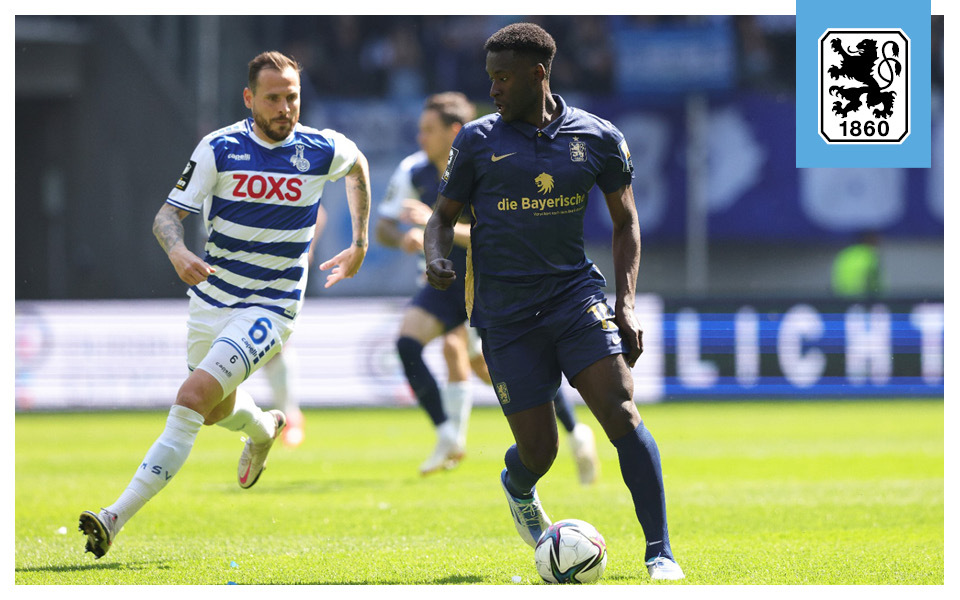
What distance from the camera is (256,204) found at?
5980mm

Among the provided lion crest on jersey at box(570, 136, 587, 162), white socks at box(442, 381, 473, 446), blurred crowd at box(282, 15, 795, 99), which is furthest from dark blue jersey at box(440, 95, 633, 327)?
blurred crowd at box(282, 15, 795, 99)

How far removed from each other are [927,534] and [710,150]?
1365 centimetres

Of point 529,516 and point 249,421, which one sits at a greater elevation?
point 249,421

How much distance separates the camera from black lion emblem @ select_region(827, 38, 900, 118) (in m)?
6.43

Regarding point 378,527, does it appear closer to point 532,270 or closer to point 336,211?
point 532,270

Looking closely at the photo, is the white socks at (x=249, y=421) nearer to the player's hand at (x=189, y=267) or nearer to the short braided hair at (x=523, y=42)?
the player's hand at (x=189, y=267)

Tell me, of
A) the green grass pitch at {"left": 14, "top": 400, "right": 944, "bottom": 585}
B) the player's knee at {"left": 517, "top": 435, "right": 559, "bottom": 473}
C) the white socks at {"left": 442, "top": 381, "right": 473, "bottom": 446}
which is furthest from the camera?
the white socks at {"left": 442, "top": 381, "right": 473, "bottom": 446}

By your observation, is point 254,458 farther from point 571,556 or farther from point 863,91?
point 863,91

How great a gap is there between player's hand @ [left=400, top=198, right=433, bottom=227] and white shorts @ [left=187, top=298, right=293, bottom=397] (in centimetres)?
234

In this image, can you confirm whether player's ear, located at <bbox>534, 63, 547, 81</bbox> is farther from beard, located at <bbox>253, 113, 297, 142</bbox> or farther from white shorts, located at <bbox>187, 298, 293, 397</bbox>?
white shorts, located at <bbox>187, 298, 293, 397</bbox>

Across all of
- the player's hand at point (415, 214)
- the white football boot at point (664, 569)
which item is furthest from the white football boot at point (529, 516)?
the player's hand at point (415, 214)

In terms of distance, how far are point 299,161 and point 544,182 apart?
1.52 metres

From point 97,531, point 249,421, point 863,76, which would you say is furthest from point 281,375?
point 863,76

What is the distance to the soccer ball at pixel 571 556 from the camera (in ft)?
16.4
